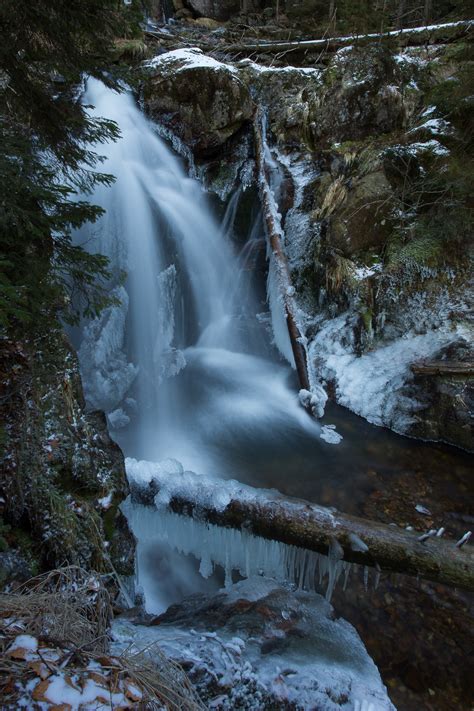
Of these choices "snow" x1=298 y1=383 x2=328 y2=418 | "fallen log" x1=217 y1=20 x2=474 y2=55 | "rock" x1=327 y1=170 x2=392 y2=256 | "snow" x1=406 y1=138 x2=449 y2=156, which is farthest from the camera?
"fallen log" x1=217 y1=20 x2=474 y2=55

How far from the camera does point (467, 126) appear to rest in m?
6.62

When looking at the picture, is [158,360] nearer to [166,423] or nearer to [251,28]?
[166,423]

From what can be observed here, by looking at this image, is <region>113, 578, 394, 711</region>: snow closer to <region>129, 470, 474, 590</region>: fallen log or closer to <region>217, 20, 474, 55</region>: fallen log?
<region>129, 470, 474, 590</region>: fallen log

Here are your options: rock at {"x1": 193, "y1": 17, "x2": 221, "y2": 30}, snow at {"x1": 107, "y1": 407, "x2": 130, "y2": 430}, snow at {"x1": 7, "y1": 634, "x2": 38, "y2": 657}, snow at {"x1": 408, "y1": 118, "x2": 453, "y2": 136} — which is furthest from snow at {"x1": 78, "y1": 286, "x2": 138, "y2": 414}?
rock at {"x1": 193, "y1": 17, "x2": 221, "y2": 30}

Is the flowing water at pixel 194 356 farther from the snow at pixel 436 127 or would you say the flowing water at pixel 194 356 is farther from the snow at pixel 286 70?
the snow at pixel 286 70

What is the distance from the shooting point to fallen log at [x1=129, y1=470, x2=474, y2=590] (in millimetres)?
3010

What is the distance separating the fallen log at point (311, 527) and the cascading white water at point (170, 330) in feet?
6.17

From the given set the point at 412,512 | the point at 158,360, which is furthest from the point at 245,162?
the point at 412,512

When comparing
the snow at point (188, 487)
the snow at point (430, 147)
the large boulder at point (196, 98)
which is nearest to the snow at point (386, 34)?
the large boulder at point (196, 98)

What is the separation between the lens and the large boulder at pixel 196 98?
9.33m

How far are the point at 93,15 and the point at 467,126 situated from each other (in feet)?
21.1

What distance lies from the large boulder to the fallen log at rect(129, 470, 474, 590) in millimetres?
9137

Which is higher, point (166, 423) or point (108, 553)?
point (108, 553)

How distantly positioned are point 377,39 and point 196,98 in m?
4.65
